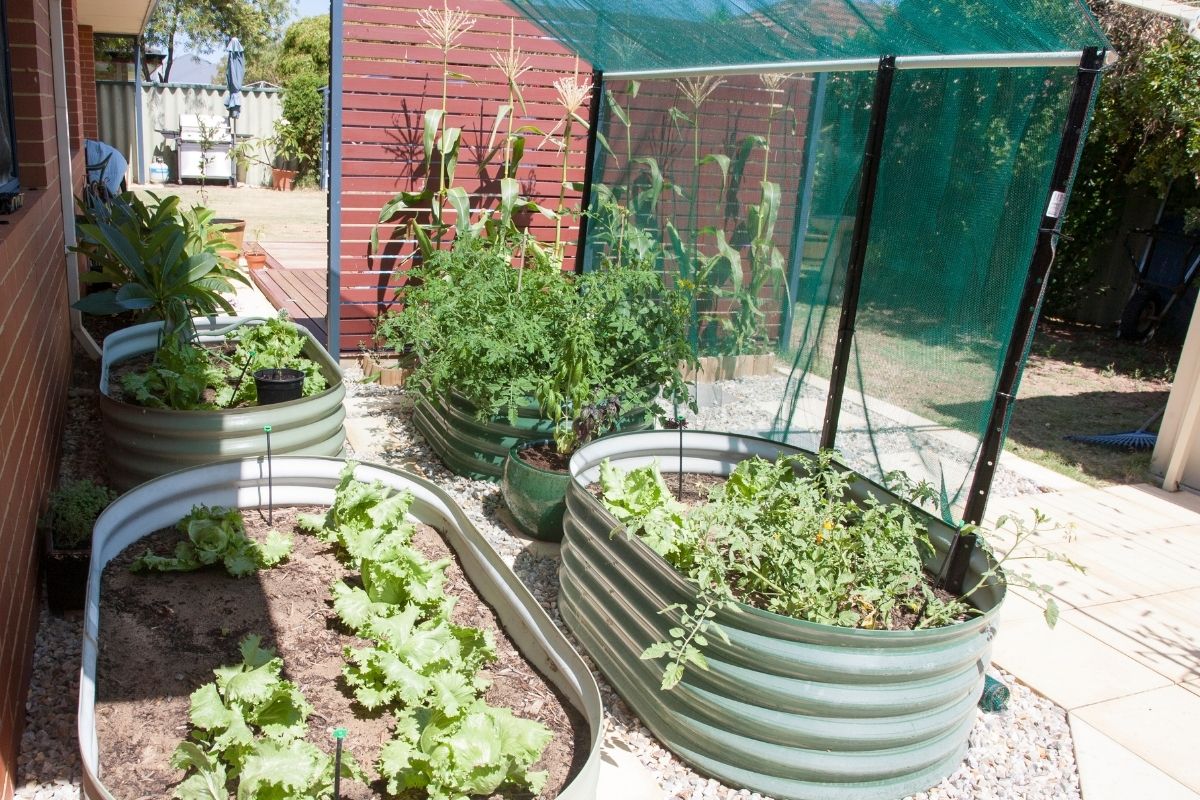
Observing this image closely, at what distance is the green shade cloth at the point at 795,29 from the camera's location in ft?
8.33

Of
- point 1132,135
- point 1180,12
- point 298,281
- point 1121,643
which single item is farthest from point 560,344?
point 1132,135

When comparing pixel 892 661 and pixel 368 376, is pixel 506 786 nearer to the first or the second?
pixel 892 661

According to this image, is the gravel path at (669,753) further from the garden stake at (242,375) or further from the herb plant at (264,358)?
the herb plant at (264,358)

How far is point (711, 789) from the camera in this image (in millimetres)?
2539

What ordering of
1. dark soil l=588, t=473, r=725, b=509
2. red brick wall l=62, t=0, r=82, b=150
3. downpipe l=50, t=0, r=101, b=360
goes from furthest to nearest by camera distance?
red brick wall l=62, t=0, r=82, b=150 < downpipe l=50, t=0, r=101, b=360 < dark soil l=588, t=473, r=725, b=509

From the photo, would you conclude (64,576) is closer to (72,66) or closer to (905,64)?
(905,64)

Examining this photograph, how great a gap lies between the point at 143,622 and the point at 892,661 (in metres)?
1.95

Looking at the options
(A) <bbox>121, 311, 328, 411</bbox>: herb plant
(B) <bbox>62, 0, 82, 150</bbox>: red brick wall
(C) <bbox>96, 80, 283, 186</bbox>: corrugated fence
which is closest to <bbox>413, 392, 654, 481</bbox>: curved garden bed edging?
(A) <bbox>121, 311, 328, 411</bbox>: herb plant

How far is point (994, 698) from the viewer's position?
2.98m

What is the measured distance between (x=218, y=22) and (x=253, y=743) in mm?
31706

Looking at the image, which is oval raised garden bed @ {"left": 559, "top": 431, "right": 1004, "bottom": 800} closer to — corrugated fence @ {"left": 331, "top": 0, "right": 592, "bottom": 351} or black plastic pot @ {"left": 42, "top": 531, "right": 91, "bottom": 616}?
black plastic pot @ {"left": 42, "top": 531, "right": 91, "bottom": 616}

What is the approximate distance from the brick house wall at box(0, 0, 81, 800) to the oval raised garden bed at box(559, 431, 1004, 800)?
160cm

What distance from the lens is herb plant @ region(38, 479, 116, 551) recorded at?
2.93 metres

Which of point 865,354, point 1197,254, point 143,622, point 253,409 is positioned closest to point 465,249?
point 253,409
